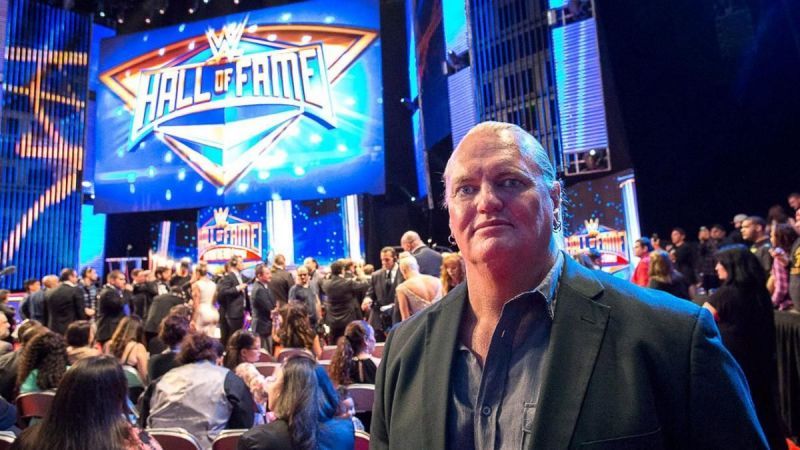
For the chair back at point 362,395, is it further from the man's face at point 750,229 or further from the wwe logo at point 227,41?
the wwe logo at point 227,41

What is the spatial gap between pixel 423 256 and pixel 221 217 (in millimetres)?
10157

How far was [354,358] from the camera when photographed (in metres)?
3.71

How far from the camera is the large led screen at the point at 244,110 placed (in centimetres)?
1312

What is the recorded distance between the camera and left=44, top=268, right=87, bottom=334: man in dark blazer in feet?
23.4

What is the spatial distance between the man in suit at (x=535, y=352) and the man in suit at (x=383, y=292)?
18.0 ft

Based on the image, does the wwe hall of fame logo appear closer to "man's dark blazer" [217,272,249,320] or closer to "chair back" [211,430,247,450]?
"man's dark blazer" [217,272,249,320]

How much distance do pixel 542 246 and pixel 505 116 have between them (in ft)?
49.0

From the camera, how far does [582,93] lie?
1018 centimetres

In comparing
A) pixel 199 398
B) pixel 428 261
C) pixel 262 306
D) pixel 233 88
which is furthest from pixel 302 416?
pixel 233 88

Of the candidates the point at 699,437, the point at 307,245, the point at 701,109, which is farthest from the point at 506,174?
the point at 307,245

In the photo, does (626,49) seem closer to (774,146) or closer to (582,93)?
(582,93)

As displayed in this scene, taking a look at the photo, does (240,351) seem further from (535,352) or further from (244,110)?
(244,110)

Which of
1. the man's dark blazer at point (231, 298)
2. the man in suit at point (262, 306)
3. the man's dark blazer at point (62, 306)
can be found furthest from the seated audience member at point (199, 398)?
the man's dark blazer at point (62, 306)

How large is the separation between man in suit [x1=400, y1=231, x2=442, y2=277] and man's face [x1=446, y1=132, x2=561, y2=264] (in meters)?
4.78
